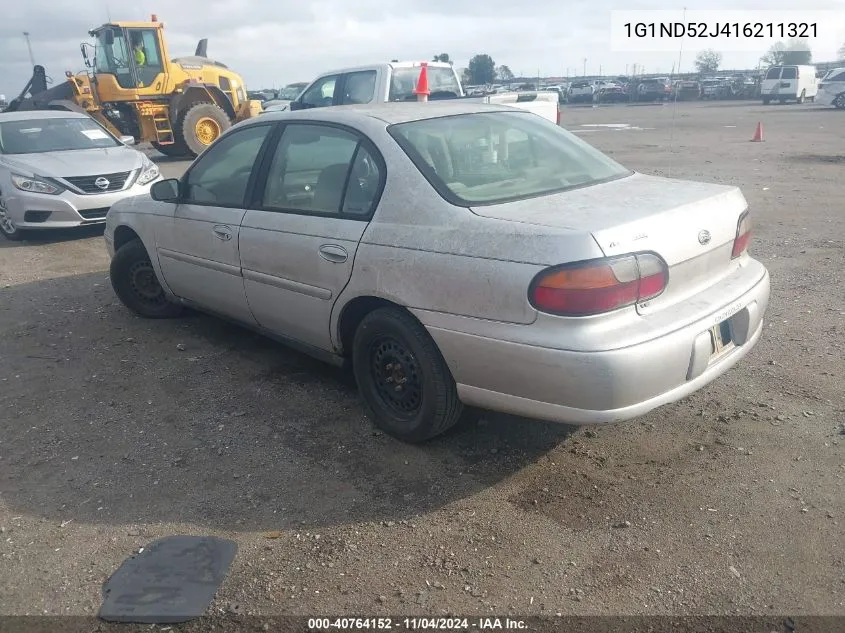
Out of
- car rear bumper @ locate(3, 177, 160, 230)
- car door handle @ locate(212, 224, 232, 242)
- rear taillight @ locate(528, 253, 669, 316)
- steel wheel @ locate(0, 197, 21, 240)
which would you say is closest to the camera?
rear taillight @ locate(528, 253, 669, 316)

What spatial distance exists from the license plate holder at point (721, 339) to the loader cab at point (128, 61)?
15773 mm

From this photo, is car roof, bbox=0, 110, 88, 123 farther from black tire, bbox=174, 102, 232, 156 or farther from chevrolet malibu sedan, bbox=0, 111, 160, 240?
black tire, bbox=174, 102, 232, 156

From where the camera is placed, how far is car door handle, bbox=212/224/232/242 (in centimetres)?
430

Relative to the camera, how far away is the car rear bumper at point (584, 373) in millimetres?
2760

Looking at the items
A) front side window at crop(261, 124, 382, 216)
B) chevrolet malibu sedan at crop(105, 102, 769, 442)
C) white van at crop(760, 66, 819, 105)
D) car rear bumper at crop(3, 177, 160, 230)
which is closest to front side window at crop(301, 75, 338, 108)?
car rear bumper at crop(3, 177, 160, 230)

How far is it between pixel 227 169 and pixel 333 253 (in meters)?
1.37

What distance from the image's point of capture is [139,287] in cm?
564

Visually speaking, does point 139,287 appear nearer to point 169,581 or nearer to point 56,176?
point 169,581

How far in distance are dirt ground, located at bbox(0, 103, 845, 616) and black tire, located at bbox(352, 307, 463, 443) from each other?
171mm

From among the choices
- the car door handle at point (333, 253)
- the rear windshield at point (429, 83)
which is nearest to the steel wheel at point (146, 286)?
the car door handle at point (333, 253)

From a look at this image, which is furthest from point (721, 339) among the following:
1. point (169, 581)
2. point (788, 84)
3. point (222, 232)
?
point (788, 84)

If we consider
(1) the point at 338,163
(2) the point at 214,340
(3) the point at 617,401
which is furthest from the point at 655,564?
(2) the point at 214,340

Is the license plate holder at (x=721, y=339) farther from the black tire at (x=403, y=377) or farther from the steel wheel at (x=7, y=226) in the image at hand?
the steel wheel at (x=7, y=226)

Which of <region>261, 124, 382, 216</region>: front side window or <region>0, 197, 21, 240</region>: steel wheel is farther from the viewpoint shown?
<region>0, 197, 21, 240</region>: steel wheel
